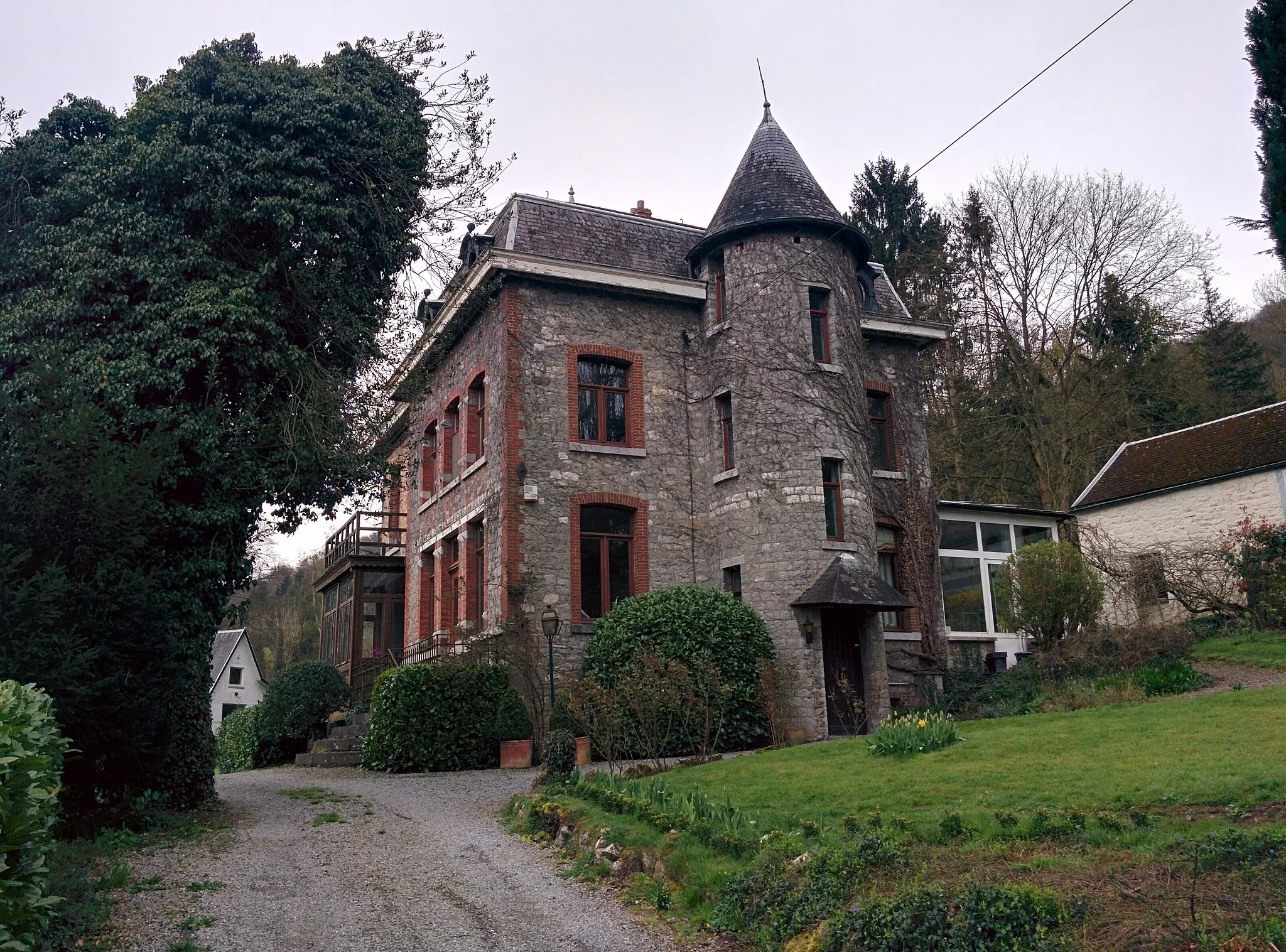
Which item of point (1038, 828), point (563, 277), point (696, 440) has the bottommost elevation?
point (1038, 828)

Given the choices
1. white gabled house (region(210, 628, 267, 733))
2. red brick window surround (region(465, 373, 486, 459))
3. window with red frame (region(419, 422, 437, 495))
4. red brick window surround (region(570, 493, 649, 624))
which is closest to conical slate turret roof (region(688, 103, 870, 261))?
red brick window surround (region(465, 373, 486, 459))

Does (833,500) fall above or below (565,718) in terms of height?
above

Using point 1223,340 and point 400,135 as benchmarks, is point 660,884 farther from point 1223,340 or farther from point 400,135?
point 1223,340

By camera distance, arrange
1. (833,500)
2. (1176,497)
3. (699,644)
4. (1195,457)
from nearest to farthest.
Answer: (699,644) → (833,500) → (1176,497) → (1195,457)

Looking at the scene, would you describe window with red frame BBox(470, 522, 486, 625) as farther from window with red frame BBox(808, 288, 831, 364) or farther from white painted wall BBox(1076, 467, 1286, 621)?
white painted wall BBox(1076, 467, 1286, 621)

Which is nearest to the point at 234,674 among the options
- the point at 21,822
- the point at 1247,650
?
the point at 1247,650

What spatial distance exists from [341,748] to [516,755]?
15.6ft

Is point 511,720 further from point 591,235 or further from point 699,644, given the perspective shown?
point 591,235

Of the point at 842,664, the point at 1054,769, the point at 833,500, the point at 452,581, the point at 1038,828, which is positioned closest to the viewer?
the point at 1038,828

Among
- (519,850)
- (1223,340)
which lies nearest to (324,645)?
→ (519,850)

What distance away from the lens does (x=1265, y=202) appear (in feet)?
26.3

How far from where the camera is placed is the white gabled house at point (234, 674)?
46.6m

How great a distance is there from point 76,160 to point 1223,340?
28707mm

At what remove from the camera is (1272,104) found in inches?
321
